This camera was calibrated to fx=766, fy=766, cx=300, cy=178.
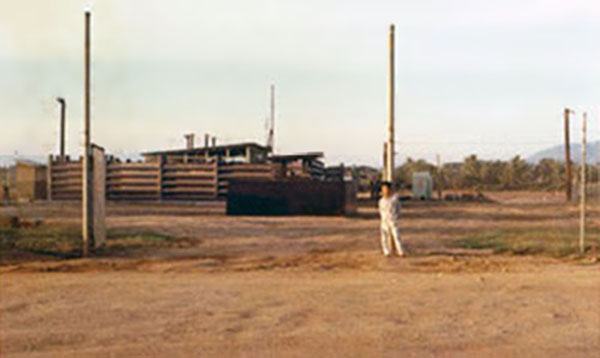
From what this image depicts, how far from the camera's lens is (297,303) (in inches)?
376

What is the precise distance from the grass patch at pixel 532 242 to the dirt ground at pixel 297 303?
732 millimetres

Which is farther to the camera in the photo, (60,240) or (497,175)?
(497,175)

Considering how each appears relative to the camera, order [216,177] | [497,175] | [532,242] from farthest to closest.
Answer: [497,175]
[216,177]
[532,242]

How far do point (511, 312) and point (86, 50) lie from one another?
946 centimetres

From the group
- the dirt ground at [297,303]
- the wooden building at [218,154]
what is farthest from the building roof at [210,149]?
the dirt ground at [297,303]

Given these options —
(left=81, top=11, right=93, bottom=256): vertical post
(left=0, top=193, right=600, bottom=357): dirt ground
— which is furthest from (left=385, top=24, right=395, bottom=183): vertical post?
(left=81, top=11, right=93, bottom=256): vertical post

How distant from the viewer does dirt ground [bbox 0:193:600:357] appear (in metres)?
7.31

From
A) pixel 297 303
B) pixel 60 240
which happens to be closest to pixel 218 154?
pixel 60 240

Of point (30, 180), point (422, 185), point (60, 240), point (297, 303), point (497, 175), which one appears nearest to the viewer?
point (297, 303)

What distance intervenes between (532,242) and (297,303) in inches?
380

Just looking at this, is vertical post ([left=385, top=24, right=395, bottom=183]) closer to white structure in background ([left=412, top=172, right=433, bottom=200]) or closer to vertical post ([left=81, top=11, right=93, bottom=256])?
vertical post ([left=81, top=11, right=93, bottom=256])

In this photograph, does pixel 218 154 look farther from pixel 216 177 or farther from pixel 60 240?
pixel 60 240

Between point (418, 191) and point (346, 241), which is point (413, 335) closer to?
point (346, 241)

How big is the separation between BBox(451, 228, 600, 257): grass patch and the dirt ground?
2.40 feet
